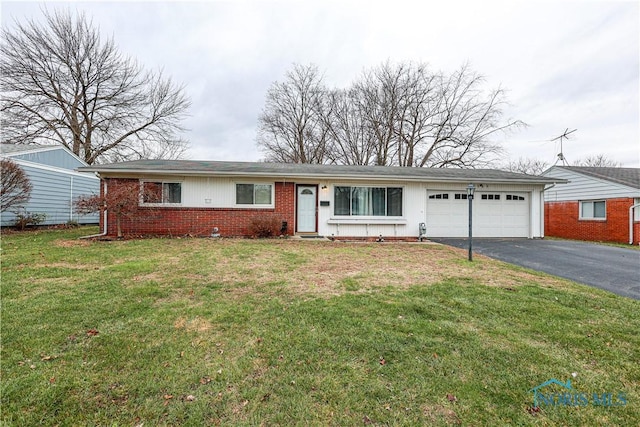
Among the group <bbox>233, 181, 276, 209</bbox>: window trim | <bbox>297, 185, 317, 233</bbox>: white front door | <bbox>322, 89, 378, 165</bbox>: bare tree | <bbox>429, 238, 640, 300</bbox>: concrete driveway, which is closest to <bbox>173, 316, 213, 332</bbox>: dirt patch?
<bbox>429, 238, 640, 300</bbox>: concrete driveway

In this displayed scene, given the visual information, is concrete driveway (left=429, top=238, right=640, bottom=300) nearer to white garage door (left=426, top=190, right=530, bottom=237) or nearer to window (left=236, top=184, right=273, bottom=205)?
white garage door (left=426, top=190, right=530, bottom=237)

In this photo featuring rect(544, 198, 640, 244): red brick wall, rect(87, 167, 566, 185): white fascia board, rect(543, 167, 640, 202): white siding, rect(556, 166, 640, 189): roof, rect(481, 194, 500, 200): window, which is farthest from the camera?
rect(556, 166, 640, 189): roof

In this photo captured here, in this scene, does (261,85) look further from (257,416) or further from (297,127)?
(257,416)

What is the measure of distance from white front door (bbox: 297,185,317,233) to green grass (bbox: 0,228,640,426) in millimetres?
6009

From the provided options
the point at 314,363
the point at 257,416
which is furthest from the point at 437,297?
the point at 257,416

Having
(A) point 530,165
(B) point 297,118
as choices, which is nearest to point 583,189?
(B) point 297,118

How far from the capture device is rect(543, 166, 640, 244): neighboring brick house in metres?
11.8

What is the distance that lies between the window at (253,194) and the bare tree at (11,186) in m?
7.83

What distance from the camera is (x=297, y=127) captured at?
24.1 meters

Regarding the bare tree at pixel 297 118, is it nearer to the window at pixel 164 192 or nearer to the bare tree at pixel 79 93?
the bare tree at pixel 79 93

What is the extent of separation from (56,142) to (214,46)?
13937 mm

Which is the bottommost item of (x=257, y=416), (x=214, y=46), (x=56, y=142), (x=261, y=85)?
(x=257, y=416)

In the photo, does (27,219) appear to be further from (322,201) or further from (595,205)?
(595,205)

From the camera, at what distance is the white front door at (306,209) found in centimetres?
1086
